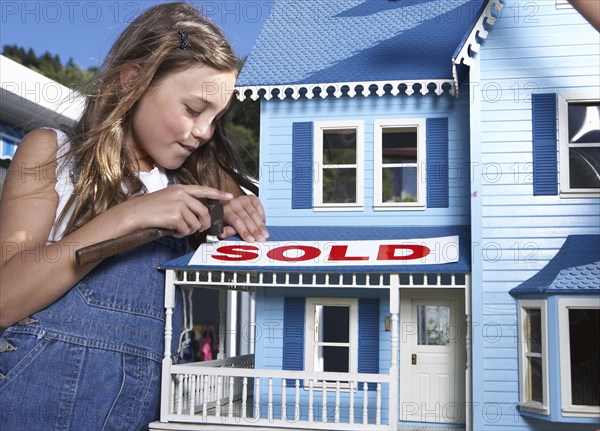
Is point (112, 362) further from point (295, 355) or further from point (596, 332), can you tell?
point (295, 355)

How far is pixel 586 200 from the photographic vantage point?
8492mm

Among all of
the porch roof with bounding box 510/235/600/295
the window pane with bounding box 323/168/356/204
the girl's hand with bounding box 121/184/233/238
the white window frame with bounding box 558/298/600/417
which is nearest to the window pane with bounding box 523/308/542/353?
the porch roof with bounding box 510/235/600/295

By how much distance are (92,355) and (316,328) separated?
8.08 metres

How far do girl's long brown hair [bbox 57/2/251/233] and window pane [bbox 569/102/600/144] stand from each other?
7.15 m

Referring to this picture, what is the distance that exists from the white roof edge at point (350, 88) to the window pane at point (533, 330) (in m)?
2.77

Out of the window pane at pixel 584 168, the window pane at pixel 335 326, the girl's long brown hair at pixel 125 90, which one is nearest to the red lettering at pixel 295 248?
the window pane at pixel 335 326

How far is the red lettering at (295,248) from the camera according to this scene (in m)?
8.31

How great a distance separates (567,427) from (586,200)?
2470mm

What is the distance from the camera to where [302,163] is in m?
10.0

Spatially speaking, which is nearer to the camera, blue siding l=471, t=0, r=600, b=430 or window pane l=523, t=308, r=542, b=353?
window pane l=523, t=308, r=542, b=353

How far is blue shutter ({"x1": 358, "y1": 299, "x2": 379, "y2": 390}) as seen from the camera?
9.68 meters

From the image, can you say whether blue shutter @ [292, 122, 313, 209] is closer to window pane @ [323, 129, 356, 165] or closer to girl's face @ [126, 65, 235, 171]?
window pane @ [323, 129, 356, 165]

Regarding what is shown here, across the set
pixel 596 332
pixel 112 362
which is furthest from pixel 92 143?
pixel 596 332

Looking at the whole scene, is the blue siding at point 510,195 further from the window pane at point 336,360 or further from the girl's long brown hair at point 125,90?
the girl's long brown hair at point 125,90
